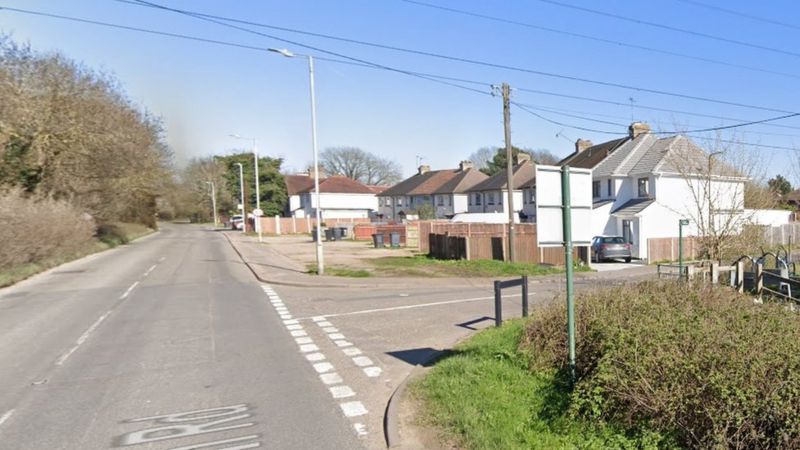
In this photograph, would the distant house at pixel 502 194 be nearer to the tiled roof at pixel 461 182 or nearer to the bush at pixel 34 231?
the tiled roof at pixel 461 182

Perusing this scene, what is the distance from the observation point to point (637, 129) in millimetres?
38344

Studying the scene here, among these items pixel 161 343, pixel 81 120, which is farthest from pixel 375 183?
pixel 161 343

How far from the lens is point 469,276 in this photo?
57.2 ft

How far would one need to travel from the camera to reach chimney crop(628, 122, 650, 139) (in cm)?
3781

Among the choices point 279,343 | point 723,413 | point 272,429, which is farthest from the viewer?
point 279,343

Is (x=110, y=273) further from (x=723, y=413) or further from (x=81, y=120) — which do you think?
(x=723, y=413)

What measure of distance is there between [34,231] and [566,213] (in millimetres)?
21533

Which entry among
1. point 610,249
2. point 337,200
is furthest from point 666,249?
point 337,200

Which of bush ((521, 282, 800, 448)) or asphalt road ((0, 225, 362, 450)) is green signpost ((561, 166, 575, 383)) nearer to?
bush ((521, 282, 800, 448))

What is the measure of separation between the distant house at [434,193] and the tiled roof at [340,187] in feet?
18.0

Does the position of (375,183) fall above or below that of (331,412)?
above

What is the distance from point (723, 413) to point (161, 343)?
8090 millimetres

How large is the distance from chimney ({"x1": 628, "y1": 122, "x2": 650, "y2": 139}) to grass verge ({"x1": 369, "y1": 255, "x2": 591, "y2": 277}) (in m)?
22.5

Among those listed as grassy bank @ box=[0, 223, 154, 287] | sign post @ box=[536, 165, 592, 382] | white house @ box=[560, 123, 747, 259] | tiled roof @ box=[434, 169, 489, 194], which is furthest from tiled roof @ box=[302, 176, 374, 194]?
sign post @ box=[536, 165, 592, 382]
